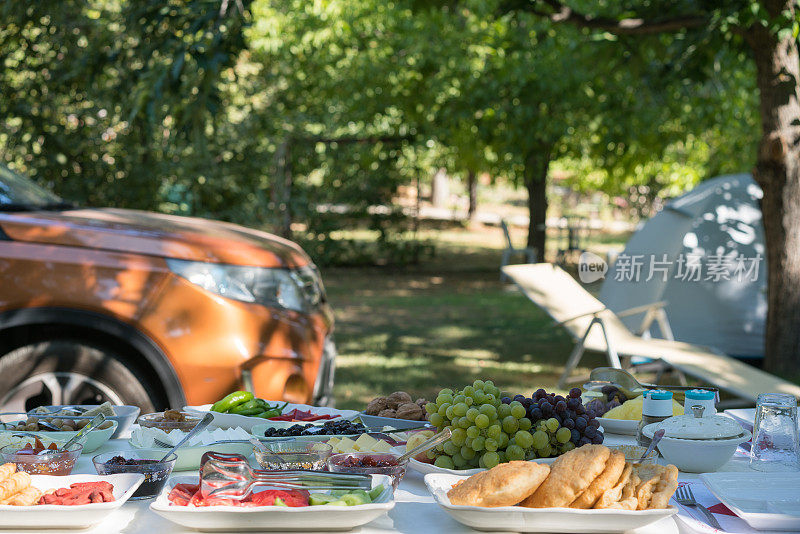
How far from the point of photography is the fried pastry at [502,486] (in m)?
1.56

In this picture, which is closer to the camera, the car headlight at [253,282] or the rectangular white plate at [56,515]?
the rectangular white plate at [56,515]

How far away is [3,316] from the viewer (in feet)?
12.2

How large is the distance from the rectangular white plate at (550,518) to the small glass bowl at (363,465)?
0.18 metres

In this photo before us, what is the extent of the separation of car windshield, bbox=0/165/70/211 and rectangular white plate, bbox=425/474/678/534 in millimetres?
3145

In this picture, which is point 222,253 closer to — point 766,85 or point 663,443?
point 663,443

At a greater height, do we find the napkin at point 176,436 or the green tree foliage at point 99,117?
the green tree foliage at point 99,117

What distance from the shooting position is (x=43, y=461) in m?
1.81

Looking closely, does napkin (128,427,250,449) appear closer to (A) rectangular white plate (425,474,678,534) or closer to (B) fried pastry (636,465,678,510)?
(A) rectangular white plate (425,474,678,534)

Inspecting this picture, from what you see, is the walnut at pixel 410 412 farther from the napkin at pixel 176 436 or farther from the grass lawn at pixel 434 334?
the grass lawn at pixel 434 334

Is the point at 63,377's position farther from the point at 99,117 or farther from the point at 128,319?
the point at 99,117

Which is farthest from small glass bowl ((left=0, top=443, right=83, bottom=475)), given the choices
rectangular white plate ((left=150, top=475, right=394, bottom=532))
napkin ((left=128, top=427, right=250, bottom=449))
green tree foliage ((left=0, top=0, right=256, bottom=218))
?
green tree foliage ((left=0, top=0, right=256, bottom=218))

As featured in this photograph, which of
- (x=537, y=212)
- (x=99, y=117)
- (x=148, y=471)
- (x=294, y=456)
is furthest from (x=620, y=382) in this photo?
(x=537, y=212)

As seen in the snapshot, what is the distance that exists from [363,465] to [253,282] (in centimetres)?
239

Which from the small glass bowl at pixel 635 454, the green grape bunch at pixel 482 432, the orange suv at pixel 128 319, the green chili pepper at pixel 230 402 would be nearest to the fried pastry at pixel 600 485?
the small glass bowl at pixel 635 454
